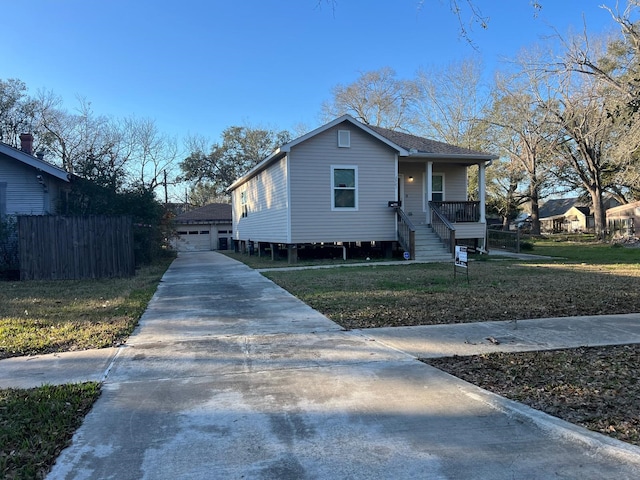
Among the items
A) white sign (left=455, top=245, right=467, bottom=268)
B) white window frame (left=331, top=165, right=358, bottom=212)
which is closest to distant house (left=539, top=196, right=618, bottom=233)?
white window frame (left=331, top=165, right=358, bottom=212)

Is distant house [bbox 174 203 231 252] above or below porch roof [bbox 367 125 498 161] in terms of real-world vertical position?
below

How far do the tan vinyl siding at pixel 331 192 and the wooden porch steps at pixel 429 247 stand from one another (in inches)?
40.3

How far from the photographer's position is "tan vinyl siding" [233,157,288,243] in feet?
56.6

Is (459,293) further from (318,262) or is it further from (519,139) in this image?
(519,139)

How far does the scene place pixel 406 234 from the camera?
652 inches

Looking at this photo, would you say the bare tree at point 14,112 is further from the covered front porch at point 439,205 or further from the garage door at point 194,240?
the covered front porch at point 439,205

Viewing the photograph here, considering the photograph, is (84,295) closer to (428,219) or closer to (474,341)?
(474,341)

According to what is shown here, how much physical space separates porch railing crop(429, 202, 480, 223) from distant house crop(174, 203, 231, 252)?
2198 cm

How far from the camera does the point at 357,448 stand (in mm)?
3002

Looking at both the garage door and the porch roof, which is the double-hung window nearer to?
the porch roof

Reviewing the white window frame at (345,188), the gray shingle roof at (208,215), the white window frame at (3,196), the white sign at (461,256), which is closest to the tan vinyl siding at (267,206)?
the white window frame at (345,188)

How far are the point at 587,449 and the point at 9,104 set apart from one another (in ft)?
128

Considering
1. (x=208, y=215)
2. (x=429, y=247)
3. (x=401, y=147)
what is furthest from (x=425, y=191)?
(x=208, y=215)

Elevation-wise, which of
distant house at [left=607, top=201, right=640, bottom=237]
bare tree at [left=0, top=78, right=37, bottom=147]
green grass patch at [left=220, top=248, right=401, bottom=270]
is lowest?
green grass patch at [left=220, top=248, right=401, bottom=270]
